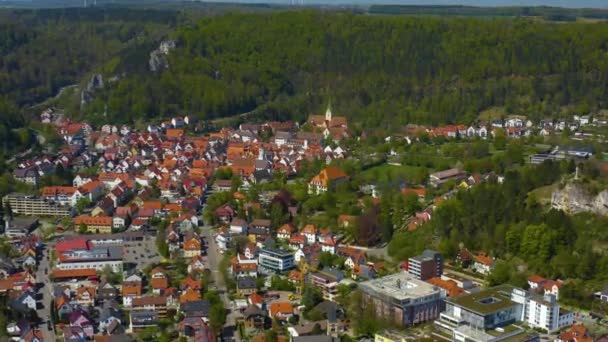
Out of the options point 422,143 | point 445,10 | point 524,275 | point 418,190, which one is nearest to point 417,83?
point 422,143

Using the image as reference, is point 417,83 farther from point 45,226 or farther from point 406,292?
point 406,292

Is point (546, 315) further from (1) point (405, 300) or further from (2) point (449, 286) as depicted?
(1) point (405, 300)

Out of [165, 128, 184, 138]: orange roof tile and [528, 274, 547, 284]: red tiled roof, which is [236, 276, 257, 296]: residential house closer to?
[528, 274, 547, 284]: red tiled roof

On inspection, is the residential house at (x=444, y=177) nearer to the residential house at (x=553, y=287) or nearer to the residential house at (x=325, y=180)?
the residential house at (x=325, y=180)

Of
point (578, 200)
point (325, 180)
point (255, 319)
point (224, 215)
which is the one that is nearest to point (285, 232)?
point (224, 215)

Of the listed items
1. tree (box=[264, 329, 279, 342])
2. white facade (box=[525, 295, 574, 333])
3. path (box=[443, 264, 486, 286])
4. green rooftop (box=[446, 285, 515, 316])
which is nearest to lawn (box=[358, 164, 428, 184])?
path (box=[443, 264, 486, 286])

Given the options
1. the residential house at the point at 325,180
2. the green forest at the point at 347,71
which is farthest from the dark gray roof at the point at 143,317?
the green forest at the point at 347,71
